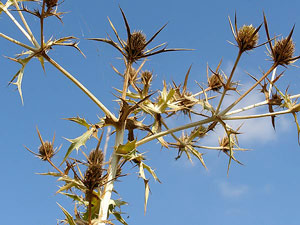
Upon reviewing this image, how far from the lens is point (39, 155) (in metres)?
2.82

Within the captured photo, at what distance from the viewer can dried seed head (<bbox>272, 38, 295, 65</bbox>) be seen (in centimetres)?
252

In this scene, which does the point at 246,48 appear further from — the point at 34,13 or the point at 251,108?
the point at 34,13

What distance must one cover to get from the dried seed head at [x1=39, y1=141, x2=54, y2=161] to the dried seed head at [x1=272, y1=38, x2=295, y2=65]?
5.87 feet

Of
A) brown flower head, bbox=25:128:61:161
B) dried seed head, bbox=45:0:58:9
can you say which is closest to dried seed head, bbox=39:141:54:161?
brown flower head, bbox=25:128:61:161

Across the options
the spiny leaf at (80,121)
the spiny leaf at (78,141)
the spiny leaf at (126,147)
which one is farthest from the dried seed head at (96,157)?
the spiny leaf at (80,121)

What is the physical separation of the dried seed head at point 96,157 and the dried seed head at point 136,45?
829 millimetres

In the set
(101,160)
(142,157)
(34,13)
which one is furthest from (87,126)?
(34,13)

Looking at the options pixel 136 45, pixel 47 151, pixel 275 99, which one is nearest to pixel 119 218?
pixel 47 151

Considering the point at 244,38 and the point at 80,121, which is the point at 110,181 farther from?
the point at 244,38

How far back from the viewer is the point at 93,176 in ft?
6.15

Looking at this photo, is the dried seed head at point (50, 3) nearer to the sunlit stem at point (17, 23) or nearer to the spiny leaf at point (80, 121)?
the sunlit stem at point (17, 23)

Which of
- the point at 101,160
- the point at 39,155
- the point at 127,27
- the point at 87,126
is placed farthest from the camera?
the point at 39,155

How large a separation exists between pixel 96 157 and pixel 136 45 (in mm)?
→ 909

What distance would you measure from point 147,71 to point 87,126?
0.76 metres
